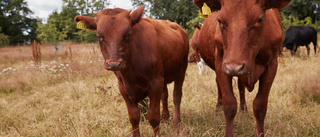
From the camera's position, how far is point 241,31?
5.73 ft

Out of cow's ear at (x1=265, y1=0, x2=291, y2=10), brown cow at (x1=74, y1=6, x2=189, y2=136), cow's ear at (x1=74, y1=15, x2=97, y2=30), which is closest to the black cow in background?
brown cow at (x1=74, y1=6, x2=189, y2=136)

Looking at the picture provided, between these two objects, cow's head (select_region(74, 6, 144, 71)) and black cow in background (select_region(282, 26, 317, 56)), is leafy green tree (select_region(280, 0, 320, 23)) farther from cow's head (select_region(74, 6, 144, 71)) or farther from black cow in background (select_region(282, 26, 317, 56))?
cow's head (select_region(74, 6, 144, 71))

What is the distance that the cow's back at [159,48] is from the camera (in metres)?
2.64

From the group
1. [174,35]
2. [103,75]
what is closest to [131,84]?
[174,35]

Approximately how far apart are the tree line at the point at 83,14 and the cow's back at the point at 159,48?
30.2 ft

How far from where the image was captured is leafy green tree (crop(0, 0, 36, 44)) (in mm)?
41031

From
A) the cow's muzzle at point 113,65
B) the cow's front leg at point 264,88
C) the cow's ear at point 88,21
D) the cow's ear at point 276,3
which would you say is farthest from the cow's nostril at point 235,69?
the cow's ear at point 88,21

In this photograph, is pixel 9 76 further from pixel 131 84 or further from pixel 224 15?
pixel 224 15

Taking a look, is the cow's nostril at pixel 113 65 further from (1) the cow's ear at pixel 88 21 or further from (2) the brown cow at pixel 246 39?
(2) the brown cow at pixel 246 39

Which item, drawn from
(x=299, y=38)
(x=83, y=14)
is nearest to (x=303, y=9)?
(x=299, y=38)

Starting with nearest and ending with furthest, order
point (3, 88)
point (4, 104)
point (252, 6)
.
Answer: point (252, 6)
point (4, 104)
point (3, 88)

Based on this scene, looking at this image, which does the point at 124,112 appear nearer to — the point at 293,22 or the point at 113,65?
the point at 113,65

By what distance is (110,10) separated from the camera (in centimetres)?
249

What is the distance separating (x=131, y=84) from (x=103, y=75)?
17.3 ft
